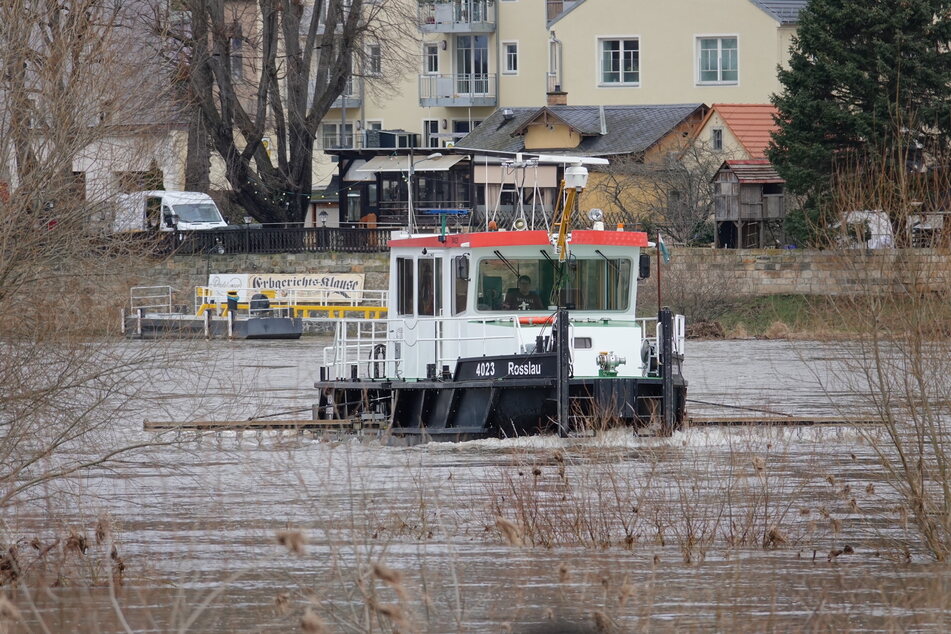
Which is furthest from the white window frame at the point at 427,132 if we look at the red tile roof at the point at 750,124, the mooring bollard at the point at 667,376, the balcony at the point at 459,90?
the mooring bollard at the point at 667,376

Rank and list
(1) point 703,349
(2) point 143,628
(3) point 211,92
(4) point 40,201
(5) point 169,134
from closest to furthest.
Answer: (2) point 143,628
(4) point 40,201
(5) point 169,134
(1) point 703,349
(3) point 211,92

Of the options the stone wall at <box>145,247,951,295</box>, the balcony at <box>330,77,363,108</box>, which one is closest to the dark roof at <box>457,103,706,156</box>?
the balcony at <box>330,77,363,108</box>

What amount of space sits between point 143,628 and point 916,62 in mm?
31633

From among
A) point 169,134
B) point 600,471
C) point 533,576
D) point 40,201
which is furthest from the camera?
point 169,134

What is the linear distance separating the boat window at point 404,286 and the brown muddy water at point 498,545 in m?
3.34

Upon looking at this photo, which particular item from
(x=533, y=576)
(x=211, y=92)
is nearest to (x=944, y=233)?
(x=533, y=576)

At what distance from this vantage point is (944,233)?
11.6m

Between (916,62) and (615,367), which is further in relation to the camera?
(916,62)

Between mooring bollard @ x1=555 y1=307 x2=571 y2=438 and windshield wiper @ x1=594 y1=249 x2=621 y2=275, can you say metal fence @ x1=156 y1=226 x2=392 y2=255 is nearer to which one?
windshield wiper @ x1=594 y1=249 x2=621 y2=275

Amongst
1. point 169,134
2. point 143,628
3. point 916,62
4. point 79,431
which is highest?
point 916,62

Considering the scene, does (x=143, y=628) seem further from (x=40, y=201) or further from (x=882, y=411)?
(x=882, y=411)

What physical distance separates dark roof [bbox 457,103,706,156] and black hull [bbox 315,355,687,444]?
35419mm

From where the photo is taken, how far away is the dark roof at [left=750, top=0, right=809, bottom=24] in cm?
6191

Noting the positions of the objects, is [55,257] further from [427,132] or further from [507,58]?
[427,132]
